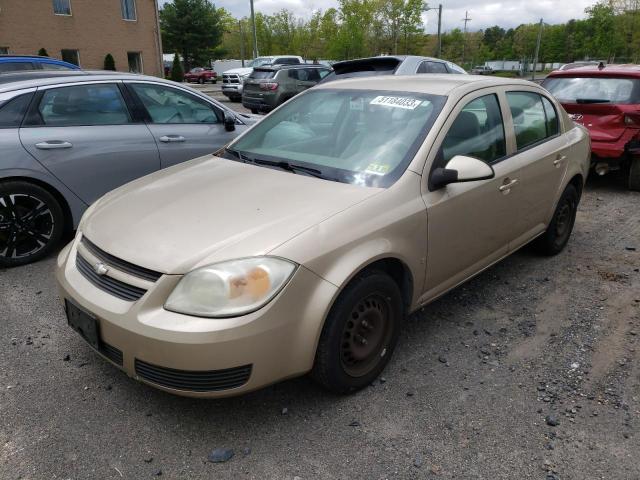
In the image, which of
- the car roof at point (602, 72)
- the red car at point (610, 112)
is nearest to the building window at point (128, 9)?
the car roof at point (602, 72)

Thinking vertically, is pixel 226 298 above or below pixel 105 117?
below

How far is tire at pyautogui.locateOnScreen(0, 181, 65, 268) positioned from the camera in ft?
14.2

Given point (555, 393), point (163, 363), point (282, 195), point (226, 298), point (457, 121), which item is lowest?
point (555, 393)

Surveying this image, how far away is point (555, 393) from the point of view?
113 inches

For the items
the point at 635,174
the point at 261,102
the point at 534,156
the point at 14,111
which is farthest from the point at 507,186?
the point at 261,102

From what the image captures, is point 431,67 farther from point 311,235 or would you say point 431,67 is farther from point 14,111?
point 311,235

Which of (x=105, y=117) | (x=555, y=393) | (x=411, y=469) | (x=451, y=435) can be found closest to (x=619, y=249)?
(x=555, y=393)

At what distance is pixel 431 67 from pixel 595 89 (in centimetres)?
305

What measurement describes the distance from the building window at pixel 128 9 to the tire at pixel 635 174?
1240 inches

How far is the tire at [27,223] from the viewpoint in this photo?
14.2ft

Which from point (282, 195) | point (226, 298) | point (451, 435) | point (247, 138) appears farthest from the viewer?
point (247, 138)

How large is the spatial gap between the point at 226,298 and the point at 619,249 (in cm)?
430

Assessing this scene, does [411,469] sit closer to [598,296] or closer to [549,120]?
[598,296]

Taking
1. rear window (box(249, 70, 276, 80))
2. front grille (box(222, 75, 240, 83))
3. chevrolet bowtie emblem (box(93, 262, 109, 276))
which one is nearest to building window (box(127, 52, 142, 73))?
front grille (box(222, 75, 240, 83))
